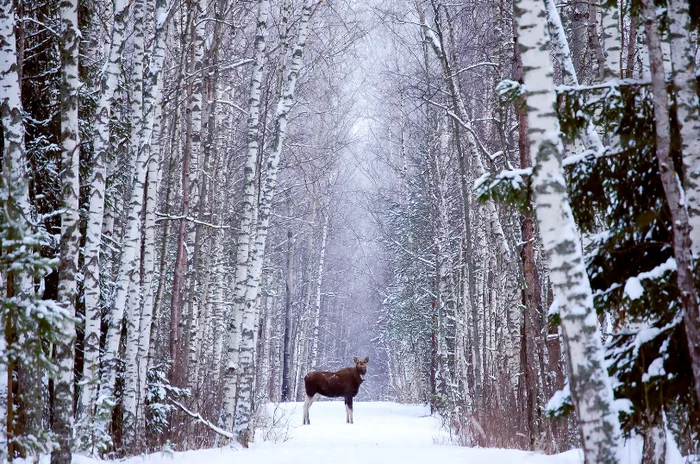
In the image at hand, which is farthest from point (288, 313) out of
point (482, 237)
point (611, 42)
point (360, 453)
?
point (611, 42)

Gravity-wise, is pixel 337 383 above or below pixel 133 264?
below

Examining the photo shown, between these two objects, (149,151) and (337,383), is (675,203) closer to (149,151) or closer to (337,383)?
(149,151)

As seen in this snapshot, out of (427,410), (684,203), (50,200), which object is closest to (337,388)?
(427,410)

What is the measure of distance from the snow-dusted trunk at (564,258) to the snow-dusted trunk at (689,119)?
0.77m

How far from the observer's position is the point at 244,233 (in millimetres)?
9625

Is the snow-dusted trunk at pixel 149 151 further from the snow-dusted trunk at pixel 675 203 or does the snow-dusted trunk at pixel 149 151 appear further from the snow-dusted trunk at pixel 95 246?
the snow-dusted trunk at pixel 675 203

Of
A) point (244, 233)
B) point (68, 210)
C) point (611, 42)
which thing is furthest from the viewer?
point (244, 233)

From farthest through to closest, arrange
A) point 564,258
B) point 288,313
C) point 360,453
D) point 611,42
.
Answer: point 288,313, point 360,453, point 611,42, point 564,258

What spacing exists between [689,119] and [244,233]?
6710 millimetres

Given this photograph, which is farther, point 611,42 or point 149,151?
point 149,151

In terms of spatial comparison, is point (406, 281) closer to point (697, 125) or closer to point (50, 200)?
point (50, 200)

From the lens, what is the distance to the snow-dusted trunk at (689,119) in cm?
414

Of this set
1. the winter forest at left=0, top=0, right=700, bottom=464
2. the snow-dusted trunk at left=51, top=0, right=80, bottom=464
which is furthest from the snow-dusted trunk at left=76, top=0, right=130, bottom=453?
the snow-dusted trunk at left=51, top=0, right=80, bottom=464

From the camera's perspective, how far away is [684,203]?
4223 mm
